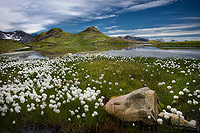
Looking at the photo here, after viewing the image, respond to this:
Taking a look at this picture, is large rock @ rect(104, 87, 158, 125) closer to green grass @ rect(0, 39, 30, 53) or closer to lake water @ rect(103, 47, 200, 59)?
lake water @ rect(103, 47, 200, 59)

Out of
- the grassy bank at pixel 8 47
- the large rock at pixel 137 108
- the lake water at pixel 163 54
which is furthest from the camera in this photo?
the grassy bank at pixel 8 47

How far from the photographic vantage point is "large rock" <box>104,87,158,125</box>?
4602 millimetres

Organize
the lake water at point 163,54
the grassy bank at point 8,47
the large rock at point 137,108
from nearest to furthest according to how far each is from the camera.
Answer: the large rock at point 137,108, the lake water at point 163,54, the grassy bank at point 8,47

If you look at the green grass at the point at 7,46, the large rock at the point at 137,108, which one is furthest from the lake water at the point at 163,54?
the green grass at the point at 7,46

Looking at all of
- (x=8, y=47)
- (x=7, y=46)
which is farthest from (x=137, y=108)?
(x=7, y=46)

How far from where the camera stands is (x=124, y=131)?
4688mm

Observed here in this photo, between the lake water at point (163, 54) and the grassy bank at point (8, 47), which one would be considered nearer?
the lake water at point (163, 54)

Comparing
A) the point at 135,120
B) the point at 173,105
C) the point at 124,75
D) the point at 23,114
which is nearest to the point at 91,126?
the point at 135,120

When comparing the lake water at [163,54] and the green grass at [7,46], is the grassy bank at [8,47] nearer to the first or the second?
the green grass at [7,46]

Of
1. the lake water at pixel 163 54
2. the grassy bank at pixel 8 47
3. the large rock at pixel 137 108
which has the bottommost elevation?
the large rock at pixel 137 108

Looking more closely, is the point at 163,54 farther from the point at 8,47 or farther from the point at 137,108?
the point at 8,47

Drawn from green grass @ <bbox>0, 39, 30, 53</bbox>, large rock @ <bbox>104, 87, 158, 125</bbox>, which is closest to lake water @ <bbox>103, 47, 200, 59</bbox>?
large rock @ <bbox>104, 87, 158, 125</bbox>

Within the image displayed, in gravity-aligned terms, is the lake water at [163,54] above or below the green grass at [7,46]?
below

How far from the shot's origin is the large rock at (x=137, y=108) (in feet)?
15.1
